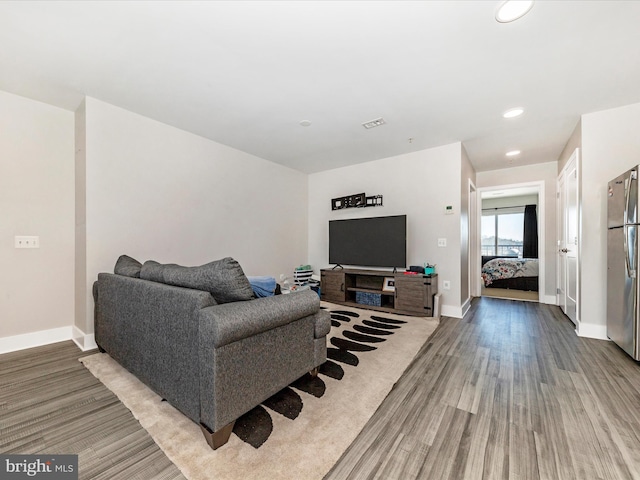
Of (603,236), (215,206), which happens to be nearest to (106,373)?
(215,206)

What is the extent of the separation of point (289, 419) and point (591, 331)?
337cm

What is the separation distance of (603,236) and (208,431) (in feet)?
13.2

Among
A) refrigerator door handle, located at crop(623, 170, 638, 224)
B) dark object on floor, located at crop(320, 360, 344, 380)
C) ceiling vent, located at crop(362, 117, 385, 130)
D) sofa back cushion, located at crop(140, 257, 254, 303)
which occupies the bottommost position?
dark object on floor, located at crop(320, 360, 344, 380)

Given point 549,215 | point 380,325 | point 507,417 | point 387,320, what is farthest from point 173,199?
point 549,215

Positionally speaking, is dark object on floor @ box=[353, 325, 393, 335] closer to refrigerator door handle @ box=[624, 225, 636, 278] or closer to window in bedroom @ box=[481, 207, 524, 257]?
refrigerator door handle @ box=[624, 225, 636, 278]

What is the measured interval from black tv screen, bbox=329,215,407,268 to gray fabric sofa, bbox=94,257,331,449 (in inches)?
91.6

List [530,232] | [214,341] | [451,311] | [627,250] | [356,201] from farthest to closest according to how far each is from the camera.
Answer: [530,232] → [356,201] → [451,311] → [627,250] → [214,341]

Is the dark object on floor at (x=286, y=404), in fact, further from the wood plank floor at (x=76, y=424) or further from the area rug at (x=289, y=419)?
the wood plank floor at (x=76, y=424)

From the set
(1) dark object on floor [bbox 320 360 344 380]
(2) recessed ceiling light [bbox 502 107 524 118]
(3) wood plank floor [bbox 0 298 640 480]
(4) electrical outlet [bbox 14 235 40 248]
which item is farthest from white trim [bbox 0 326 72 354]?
(2) recessed ceiling light [bbox 502 107 524 118]

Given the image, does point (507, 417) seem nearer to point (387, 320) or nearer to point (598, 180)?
point (387, 320)

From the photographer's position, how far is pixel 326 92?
2.46 metres

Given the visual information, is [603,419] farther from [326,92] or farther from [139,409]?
[326,92]

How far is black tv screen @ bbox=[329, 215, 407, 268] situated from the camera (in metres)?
3.97

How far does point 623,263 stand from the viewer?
7.88 feet
